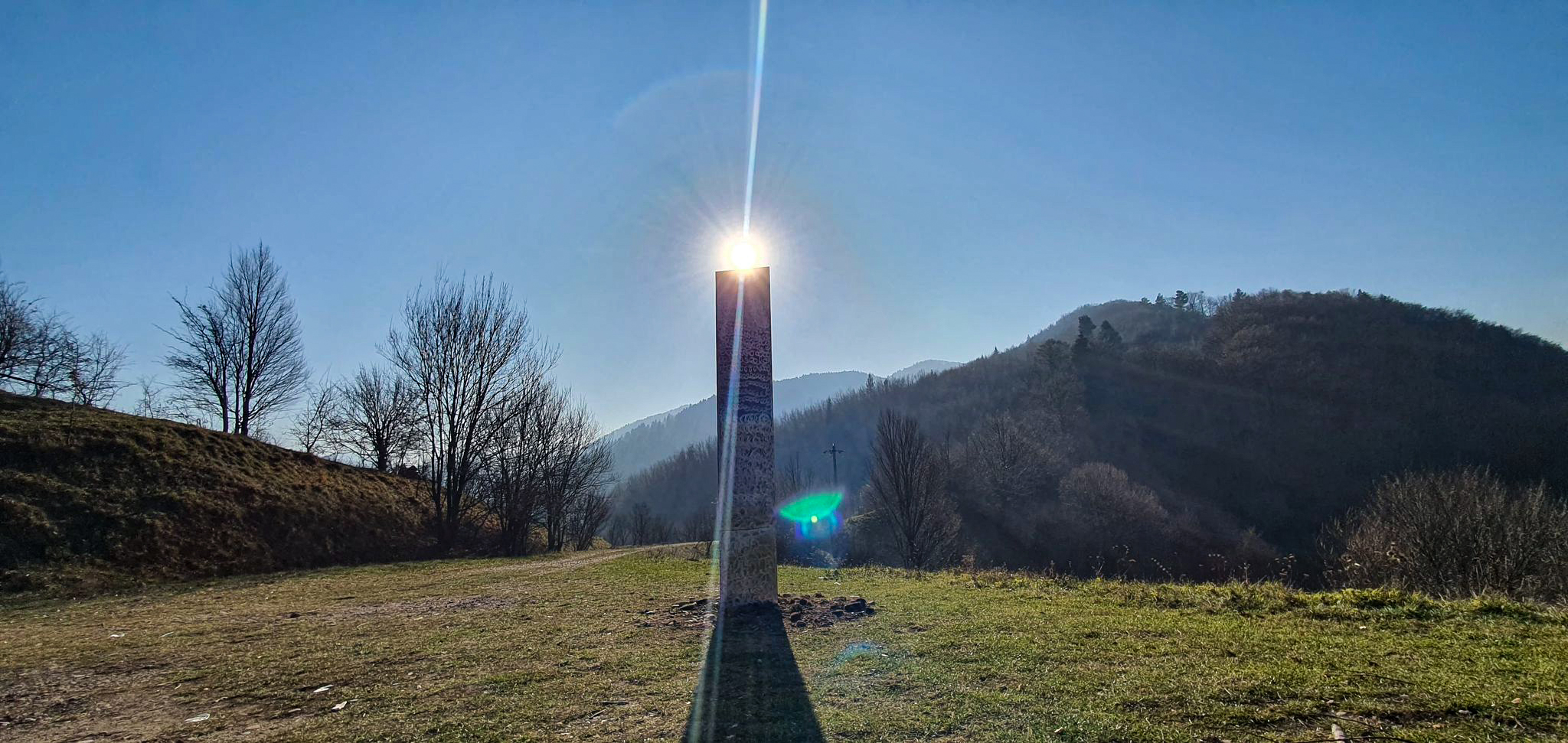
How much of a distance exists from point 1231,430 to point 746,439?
91.4 meters

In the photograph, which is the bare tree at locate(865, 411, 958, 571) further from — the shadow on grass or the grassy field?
the shadow on grass

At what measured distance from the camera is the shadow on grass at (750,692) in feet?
13.7

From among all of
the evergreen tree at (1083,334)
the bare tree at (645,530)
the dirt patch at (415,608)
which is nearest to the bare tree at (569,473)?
the bare tree at (645,530)

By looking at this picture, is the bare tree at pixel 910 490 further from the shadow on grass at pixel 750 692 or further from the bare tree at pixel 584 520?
the shadow on grass at pixel 750 692

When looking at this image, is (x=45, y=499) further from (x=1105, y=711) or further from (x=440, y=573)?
(x=1105, y=711)

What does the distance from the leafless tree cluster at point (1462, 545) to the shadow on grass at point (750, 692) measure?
25.8 feet

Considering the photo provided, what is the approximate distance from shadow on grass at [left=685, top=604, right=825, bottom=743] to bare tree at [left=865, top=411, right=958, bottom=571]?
21.3m

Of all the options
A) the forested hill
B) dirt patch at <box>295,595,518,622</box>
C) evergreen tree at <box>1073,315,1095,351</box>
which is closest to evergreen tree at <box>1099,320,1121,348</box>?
the forested hill

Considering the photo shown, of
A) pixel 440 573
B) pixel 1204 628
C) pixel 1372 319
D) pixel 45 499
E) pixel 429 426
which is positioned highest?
pixel 1372 319

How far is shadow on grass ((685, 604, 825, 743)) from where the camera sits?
4.18 meters

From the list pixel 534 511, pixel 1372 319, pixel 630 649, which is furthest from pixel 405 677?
pixel 1372 319

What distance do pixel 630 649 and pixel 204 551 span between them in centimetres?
1706

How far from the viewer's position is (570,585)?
1262 centimetres

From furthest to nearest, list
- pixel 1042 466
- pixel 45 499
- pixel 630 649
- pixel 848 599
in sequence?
1. pixel 1042 466
2. pixel 45 499
3. pixel 848 599
4. pixel 630 649
